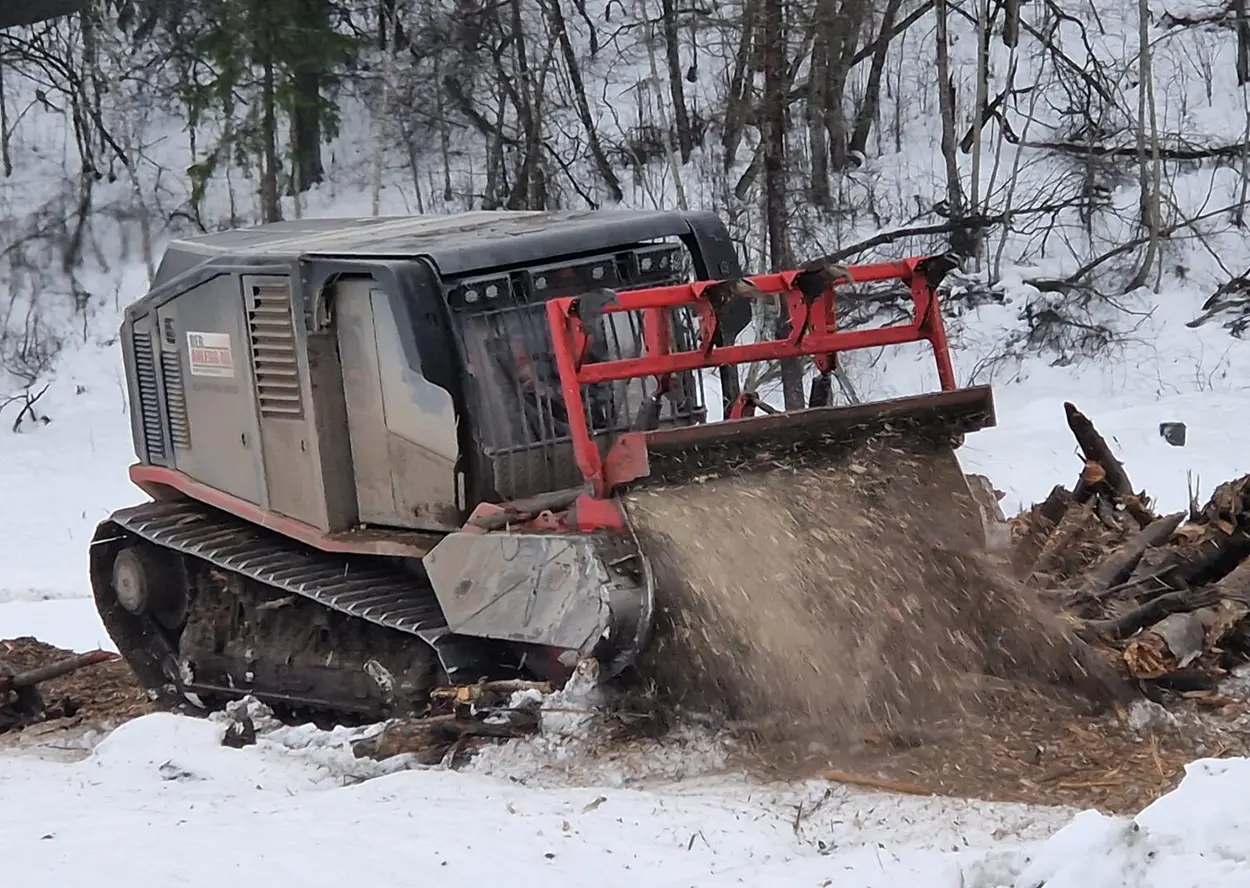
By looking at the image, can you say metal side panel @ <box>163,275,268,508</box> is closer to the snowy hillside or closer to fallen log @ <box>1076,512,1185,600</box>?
the snowy hillside

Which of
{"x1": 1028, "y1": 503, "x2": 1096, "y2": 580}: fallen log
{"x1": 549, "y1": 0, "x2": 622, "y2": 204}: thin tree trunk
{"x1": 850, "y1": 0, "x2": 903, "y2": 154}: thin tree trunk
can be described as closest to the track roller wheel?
{"x1": 1028, "y1": 503, "x2": 1096, "y2": 580}: fallen log

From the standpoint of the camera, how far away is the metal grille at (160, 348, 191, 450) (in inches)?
328

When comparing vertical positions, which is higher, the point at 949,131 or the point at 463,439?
the point at 949,131

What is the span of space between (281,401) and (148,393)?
153 centimetres

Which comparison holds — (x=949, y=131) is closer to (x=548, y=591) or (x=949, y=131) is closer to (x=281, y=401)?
(x=281, y=401)

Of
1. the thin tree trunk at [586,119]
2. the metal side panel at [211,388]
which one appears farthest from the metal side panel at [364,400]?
the thin tree trunk at [586,119]

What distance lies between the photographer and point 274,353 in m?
7.45

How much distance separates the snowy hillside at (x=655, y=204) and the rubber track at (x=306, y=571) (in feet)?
1.79

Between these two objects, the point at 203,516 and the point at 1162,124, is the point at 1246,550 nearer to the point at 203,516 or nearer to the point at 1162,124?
the point at 203,516

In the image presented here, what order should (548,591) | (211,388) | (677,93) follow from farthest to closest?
(677,93) < (211,388) < (548,591)

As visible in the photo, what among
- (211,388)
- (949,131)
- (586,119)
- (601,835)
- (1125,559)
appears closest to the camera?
(601,835)

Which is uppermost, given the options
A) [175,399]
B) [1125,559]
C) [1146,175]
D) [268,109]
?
[268,109]

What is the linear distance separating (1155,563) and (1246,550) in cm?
46

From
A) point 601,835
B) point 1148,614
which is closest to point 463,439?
point 601,835
